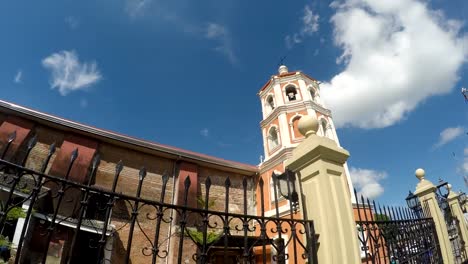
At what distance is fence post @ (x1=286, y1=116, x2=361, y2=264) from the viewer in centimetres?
248

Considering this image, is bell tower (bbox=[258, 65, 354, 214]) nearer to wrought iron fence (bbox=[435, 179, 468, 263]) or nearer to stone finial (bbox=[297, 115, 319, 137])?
wrought iron fence (bbox=[435, 179, 468, 263])

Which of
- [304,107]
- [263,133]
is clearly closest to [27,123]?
[263,133]

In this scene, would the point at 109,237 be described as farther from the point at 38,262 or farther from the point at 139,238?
the point at 38,262

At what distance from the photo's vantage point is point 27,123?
11305 mm

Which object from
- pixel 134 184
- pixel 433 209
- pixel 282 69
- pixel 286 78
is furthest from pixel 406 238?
pixel 282 69

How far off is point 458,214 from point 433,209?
5.37ft

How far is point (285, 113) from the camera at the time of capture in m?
16.6

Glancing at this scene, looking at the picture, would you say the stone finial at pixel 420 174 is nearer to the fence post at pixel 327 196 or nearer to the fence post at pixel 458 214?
the fence post at pixel 458 214

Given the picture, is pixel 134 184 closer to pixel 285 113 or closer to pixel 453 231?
pixel 285 113

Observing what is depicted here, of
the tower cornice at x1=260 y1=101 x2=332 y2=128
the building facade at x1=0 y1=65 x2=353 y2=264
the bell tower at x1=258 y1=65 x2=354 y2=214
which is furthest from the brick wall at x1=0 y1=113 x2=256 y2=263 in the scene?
the tower cornice at x1=260 y1=101 x2=332 y2=128

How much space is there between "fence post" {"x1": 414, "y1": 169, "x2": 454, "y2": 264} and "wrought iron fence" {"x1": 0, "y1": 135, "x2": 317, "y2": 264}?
2.91m

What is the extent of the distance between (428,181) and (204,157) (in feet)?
35.3

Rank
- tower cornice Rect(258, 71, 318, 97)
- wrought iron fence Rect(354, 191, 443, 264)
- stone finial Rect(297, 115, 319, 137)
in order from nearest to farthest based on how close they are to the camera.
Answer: stone finial Rect(297, 115, 319, 137) → wrought iron fence Rect(354, 191, 443, 264) → tower cornice Rect(258, 71, 318, 97)

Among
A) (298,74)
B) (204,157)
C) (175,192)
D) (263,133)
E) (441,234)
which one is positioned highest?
(298,74)
